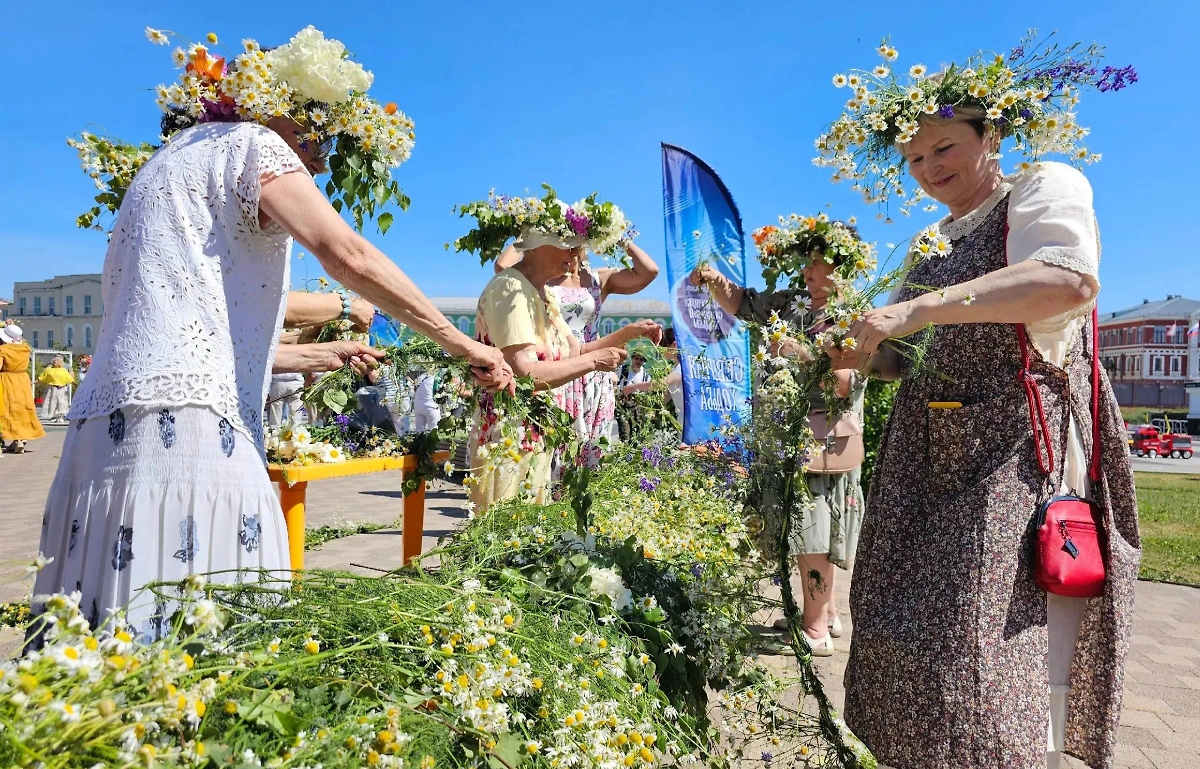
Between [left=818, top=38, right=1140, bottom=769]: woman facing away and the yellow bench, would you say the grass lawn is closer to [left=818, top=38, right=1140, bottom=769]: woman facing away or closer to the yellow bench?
[left=818, top=38, right=1140, bottom=769]: woman facing away

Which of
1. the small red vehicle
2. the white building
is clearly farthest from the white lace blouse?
the white building

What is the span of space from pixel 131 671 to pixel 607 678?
0.77m

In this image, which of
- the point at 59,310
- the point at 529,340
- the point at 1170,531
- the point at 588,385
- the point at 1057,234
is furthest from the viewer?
the point at 59,310

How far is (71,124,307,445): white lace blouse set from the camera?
1.50m

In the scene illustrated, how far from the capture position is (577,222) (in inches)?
133

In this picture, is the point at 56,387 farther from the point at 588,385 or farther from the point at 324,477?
the point at 588,385

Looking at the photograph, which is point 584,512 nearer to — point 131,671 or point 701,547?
point 701,547

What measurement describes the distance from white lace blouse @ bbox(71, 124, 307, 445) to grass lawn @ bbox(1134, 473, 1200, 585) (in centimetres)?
659

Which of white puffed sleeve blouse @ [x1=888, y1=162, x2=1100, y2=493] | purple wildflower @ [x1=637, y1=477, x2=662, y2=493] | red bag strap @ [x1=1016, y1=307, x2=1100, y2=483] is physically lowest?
purple wildflower @ [x1=637, y1=477, x2=662, y2=493]

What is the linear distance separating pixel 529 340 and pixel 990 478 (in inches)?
67.1

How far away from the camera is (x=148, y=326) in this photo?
1.50 m

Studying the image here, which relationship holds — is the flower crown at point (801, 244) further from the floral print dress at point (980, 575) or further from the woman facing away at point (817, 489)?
the floral print dress at point (980, 575)

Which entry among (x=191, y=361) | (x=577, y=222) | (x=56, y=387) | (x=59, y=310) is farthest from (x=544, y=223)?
(x=59, y=310)

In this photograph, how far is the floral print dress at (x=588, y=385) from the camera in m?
3.87
